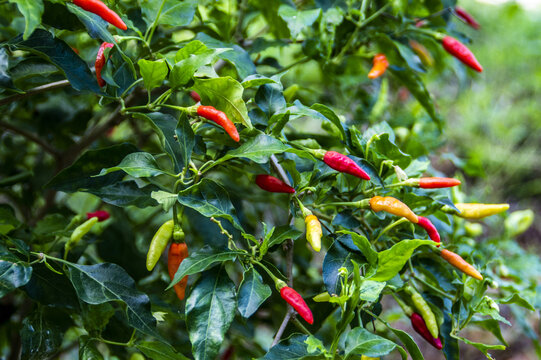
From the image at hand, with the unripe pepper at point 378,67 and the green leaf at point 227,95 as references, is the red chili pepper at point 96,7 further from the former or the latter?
the unripe pepper at point 378,67

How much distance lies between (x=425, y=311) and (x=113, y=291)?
0.43 m

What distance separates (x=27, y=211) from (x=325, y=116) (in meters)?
0.73

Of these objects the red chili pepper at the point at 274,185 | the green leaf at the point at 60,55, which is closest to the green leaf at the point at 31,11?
the green leaf at the point at 60,55

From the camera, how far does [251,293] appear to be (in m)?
0.56

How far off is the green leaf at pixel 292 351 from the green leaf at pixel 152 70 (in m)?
0.37

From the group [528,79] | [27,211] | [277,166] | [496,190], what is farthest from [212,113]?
[528,79]

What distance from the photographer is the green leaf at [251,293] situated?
0.55 m

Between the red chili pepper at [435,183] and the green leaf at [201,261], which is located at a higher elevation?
the red chili pepper at [435,183]

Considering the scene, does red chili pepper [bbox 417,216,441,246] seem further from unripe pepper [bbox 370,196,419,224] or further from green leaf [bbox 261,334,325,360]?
green leaf [bbox 261,334,325,360]

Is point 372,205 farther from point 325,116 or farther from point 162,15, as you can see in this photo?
point 162,15

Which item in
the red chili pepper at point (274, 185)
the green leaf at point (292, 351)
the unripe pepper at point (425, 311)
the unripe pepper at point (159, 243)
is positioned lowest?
the unripe pepper at point (425, 311)

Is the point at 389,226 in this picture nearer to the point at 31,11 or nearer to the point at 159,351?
the point at 159,351

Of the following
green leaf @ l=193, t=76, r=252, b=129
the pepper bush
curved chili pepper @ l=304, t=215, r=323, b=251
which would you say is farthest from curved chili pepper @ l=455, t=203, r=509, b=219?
green leaf @ l=193, t=76, r=252, b=129

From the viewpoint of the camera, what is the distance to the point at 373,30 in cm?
94
